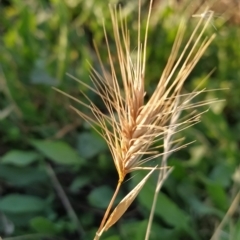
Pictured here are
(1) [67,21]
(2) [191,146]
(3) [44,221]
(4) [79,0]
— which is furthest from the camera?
(4) [79,0]

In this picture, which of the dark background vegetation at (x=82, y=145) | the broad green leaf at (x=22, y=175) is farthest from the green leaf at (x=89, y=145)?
the broad green leaf at (x=22, y=175)

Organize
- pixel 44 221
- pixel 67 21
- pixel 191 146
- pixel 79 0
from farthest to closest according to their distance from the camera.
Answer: pixel 79 0
pixel 67 21
pixel 191 146
pixel 44 221

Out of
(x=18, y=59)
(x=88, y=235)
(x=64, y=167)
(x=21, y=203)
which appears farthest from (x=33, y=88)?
(x=88, y=235)

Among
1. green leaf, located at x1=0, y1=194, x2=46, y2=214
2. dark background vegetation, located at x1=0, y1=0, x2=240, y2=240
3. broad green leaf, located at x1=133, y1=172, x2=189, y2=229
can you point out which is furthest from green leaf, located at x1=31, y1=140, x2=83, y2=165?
broad green leaf, located at x1=133, y1=172, x2=189, y2=229

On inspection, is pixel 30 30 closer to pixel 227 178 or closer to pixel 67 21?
pixel 67 21

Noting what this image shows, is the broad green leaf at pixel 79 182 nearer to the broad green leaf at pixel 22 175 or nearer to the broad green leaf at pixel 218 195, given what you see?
the broad green leaf at pixel 22 175

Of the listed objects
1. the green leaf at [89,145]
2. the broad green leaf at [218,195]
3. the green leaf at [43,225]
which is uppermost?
the green leaf at [89,145]

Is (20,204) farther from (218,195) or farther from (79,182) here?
(218,195)
